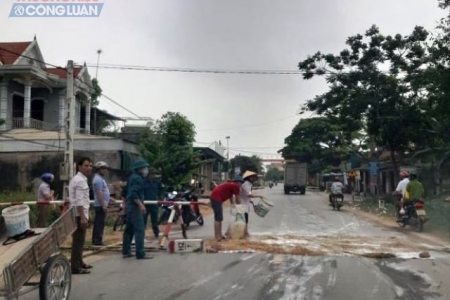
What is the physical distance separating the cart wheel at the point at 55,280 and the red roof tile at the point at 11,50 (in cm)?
2455

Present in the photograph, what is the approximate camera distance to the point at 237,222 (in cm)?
1274

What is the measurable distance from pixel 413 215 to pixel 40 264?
13.8 meters

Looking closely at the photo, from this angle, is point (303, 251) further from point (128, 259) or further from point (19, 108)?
point (19, 108)

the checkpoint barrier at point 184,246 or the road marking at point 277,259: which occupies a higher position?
the checkpoint barrier at point 184,246

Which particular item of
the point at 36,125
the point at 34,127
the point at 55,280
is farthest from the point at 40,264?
the point at 36,125

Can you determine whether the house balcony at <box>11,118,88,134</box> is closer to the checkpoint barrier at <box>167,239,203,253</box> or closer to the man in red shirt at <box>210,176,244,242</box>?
the man in red shirt at <box>210,176,244,242</box>

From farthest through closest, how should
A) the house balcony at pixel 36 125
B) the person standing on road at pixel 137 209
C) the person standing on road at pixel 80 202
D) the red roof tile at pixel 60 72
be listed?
the red roof tile at pixel 60 72
the house balcony at pixel 36 125
the person standing on road at pixel 137 209
the person standing on road at pixel 80 202

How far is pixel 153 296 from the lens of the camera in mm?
7129

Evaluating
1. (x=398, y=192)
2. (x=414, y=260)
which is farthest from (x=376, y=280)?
(x=398, y=192)

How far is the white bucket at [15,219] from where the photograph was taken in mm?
6405

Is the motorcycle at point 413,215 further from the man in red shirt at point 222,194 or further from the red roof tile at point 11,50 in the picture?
the red roof tile at point 11,50

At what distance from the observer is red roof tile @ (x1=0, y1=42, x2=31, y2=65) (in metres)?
29.1

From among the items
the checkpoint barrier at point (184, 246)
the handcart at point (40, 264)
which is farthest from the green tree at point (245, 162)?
the handcart at point (40, 264)

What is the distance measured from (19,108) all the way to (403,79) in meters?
22.6
